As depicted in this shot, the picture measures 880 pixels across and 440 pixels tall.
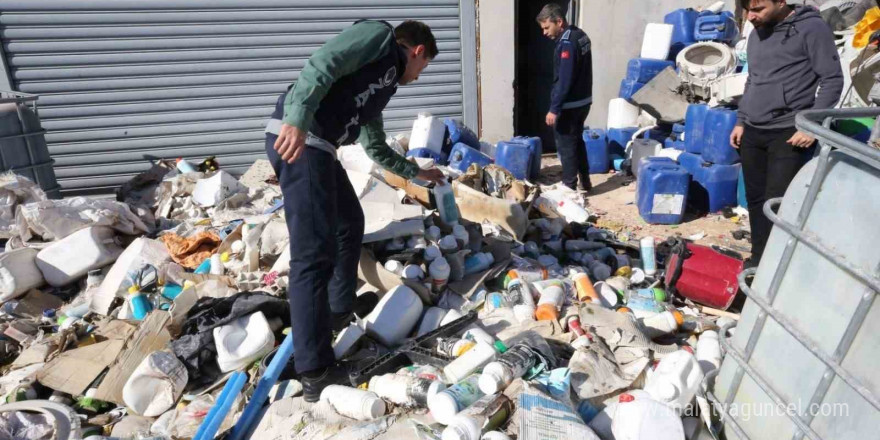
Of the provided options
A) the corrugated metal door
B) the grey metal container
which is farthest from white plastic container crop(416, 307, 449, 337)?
the corrugated metal door

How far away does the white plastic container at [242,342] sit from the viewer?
8.61 feet

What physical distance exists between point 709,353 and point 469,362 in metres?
1.06

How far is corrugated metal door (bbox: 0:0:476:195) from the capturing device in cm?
619

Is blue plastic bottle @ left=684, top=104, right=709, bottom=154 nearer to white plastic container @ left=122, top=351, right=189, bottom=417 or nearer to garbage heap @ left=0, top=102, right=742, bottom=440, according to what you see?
garbage heap @ left=0, top=102, right=742, bottom=440

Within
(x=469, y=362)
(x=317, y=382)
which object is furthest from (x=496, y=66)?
(x=317, y=382)

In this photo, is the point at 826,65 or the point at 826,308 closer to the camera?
the point at 826,308

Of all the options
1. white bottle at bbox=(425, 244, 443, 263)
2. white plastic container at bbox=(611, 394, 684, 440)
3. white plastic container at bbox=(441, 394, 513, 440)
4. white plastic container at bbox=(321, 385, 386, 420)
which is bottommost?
white bottle at bbox=(425, 244, 443, 263)

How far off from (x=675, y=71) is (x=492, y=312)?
581 cm

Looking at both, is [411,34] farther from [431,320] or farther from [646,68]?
[646,68]

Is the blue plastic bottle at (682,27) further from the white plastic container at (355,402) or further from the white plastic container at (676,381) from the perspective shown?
the white plastic container at (355,402)

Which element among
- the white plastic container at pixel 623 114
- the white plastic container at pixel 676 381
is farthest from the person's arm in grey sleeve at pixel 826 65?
the white plastic container at pixel 623 114

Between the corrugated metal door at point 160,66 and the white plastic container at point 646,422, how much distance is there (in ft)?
20.8

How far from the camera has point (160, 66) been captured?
657cm

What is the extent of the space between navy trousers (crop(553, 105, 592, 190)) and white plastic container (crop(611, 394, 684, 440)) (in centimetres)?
448
